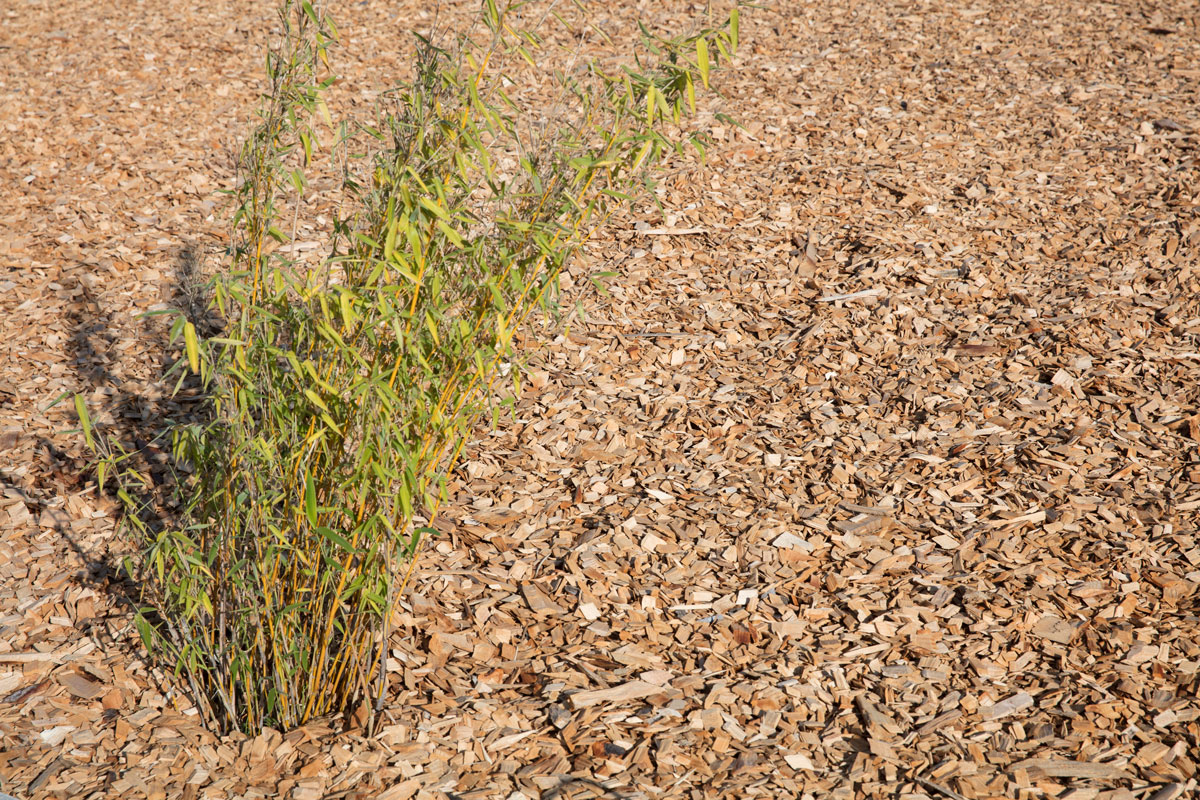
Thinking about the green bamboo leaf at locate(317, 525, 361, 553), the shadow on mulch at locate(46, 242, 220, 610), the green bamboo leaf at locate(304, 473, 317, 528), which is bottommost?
the shadow on mulch at locate(46, 242, 220, 610)

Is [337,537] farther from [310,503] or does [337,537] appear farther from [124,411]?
[124,411]

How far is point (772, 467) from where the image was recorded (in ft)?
10.4

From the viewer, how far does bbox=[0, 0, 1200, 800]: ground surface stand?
7.40ft

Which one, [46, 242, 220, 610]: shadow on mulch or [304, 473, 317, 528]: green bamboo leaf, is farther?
[46, 242, 220, 610]: shadow on mulch

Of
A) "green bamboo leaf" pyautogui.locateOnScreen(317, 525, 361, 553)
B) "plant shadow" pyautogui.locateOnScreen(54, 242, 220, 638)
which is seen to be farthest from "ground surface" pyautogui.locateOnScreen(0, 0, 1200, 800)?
"green bamboo leaf" pyautogui.locateOnScreen(317, 525, 361, 553)

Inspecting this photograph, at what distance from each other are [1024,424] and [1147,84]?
2.96 metres

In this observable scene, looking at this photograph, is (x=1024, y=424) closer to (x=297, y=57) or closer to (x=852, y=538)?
(x=852, y=538)

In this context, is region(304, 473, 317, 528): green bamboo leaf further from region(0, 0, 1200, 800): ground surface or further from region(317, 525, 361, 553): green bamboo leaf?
region(0, 0, 1200, 800): ground surface

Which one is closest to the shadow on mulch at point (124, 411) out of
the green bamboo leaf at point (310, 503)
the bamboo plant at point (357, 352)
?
the bamboo plant at point (357, 352)

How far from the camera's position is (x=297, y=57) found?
189 cm

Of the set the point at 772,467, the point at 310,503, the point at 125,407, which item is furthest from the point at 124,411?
the point at 772,467

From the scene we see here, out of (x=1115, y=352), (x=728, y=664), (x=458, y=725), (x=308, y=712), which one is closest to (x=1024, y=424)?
(x=1115, y=352)

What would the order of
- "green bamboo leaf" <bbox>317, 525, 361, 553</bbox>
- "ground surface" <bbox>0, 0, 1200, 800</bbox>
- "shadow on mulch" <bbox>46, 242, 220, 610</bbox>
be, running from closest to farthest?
"green bamboo leaf" <bbox>317, 525, 361, 553</bbox> → "ground surface" <bbox>0, 0, 1200, 800</bbox> → "shadow on mulch" <bbox>46, 242, 220, 610</bbox>

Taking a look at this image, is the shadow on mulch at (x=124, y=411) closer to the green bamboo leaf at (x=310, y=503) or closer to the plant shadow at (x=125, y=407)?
the plant shadow at (x=125, y=407)
